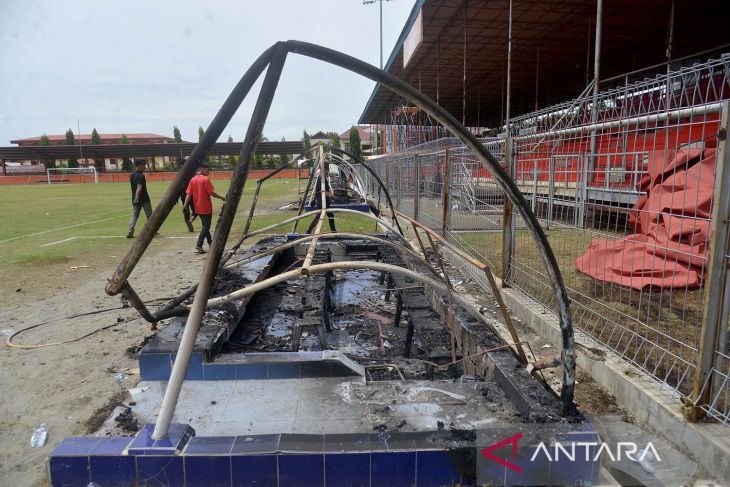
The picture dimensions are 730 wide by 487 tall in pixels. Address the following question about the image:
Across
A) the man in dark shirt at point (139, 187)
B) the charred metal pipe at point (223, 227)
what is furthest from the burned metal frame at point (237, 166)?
the man in dark shirt at point (139, 187)

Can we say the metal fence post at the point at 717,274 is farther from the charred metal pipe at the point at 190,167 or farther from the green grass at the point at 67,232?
the green grass at the point at 67,232

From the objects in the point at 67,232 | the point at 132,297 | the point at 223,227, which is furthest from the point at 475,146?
the point at 67,232

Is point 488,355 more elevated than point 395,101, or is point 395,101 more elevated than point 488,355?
point 395,101

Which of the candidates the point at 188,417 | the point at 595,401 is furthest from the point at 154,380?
the point at 595,401

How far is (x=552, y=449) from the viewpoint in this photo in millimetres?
1877

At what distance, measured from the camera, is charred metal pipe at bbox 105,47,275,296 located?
1722mm

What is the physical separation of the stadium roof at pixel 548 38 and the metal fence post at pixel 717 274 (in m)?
9.23

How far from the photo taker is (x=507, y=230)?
507 centimetres

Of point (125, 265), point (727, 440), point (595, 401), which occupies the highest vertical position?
point (125, 265)

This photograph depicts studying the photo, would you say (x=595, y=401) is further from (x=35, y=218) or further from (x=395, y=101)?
(x=395, y=101)

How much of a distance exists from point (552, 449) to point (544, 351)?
83.7 inches

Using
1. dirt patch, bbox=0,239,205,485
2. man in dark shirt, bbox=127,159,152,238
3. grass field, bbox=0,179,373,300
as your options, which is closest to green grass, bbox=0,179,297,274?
grass field, bbox=0,179,373,300

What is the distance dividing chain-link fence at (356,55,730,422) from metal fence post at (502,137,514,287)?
17 millimetres

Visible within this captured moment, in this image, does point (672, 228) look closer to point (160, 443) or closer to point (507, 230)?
point (507, 230)
